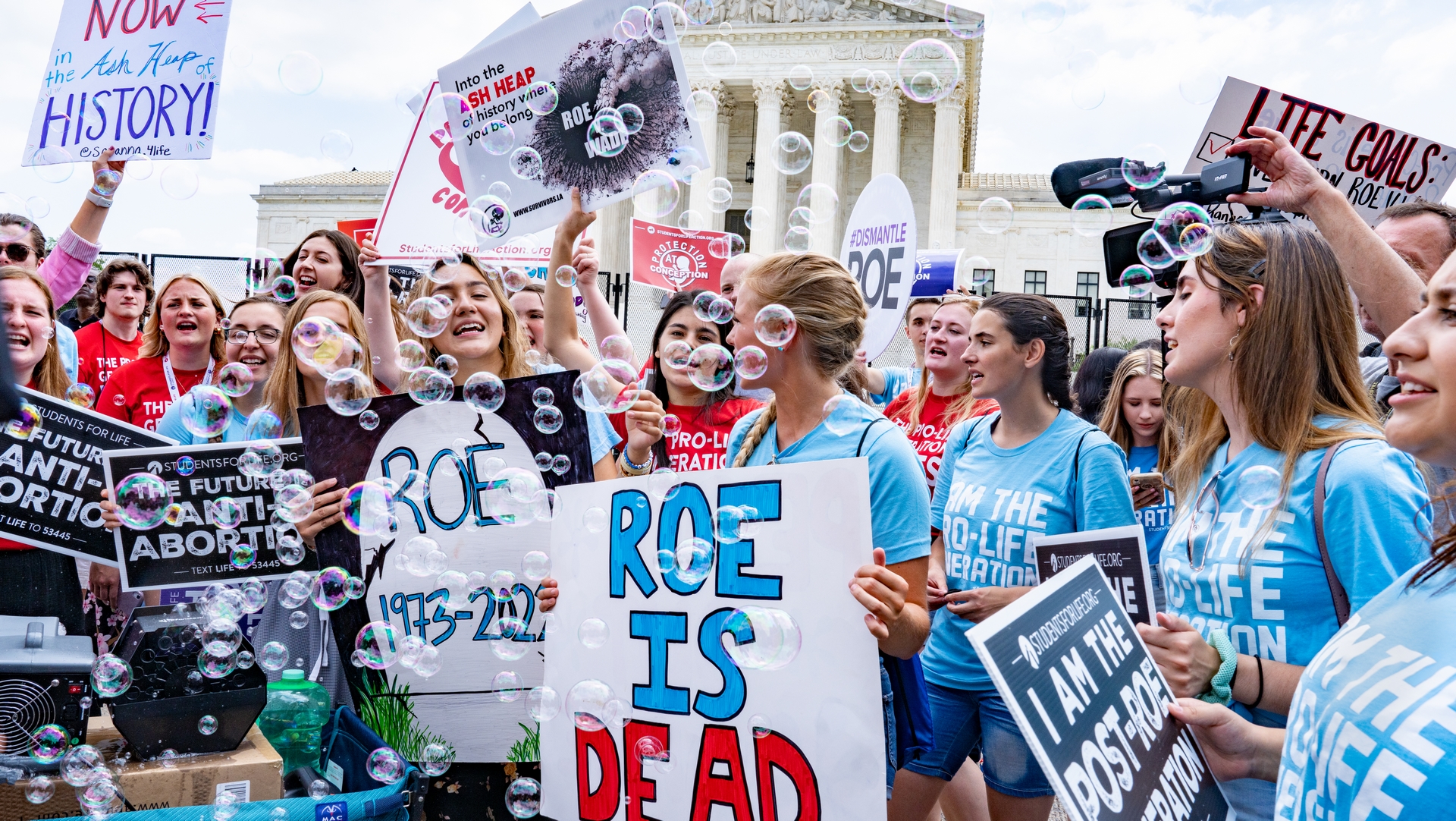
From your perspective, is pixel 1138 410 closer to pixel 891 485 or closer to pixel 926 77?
pixel 926 77

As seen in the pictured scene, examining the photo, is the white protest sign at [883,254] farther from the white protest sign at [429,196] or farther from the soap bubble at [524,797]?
the soap bubble at [524,797]

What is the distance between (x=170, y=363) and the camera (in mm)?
3998

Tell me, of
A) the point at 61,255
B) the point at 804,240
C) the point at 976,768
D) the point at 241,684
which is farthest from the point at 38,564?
the point at 976,768

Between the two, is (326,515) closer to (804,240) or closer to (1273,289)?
(804,240)

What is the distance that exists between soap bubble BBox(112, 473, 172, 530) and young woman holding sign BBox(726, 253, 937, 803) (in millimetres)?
1609

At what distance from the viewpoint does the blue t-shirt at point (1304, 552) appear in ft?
5.14

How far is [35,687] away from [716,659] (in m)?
1.44

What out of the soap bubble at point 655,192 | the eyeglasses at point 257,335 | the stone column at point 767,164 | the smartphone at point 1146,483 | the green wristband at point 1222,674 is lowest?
the green wristband at point 1222,674

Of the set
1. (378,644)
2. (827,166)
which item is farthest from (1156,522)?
(827,166)

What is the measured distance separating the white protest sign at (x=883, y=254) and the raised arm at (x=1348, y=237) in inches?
103

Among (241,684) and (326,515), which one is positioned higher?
(326,515)

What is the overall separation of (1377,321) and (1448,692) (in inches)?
55.8

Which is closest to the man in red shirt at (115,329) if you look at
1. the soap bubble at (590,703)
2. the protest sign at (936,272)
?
the soap bubble at (590,703)

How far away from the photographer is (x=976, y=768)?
119 inches
